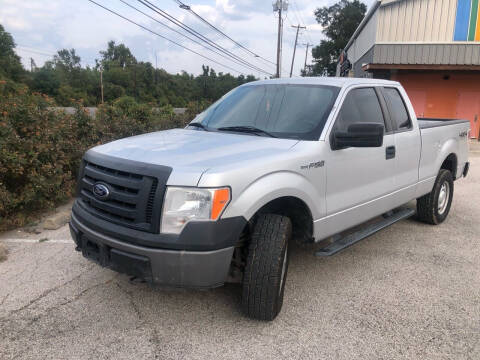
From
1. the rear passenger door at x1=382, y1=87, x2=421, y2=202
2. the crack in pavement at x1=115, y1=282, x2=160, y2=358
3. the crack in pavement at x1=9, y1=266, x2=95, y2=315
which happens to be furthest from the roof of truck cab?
the crack in pavement at x1=9, y1=266, x2=95, y2=315

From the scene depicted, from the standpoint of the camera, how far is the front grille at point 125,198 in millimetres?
2859

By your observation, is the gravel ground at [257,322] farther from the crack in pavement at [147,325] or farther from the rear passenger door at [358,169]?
the rear passenger door at [358,169]

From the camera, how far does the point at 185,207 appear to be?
9.16 ft

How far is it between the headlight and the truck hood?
0.26ft

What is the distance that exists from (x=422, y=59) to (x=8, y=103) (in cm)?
1481

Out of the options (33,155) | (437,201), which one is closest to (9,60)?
(33,155)

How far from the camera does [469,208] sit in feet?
22.5

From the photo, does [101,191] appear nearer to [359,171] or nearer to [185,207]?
[185,207]

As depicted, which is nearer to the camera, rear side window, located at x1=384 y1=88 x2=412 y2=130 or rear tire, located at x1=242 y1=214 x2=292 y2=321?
rear tire, located at x1=242 y1=214 x2=292 y2=321

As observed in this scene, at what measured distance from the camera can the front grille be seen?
2859mm

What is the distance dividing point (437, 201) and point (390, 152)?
1749 mm

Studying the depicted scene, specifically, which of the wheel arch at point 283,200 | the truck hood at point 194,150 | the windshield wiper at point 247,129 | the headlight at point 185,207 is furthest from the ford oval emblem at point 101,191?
the windshield wiper at point 247,129

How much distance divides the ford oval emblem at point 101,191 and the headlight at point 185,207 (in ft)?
1.82

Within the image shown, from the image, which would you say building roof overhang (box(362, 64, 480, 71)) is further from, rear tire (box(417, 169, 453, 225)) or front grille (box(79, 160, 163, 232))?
front grille (box(79, 160, 163, 232))
